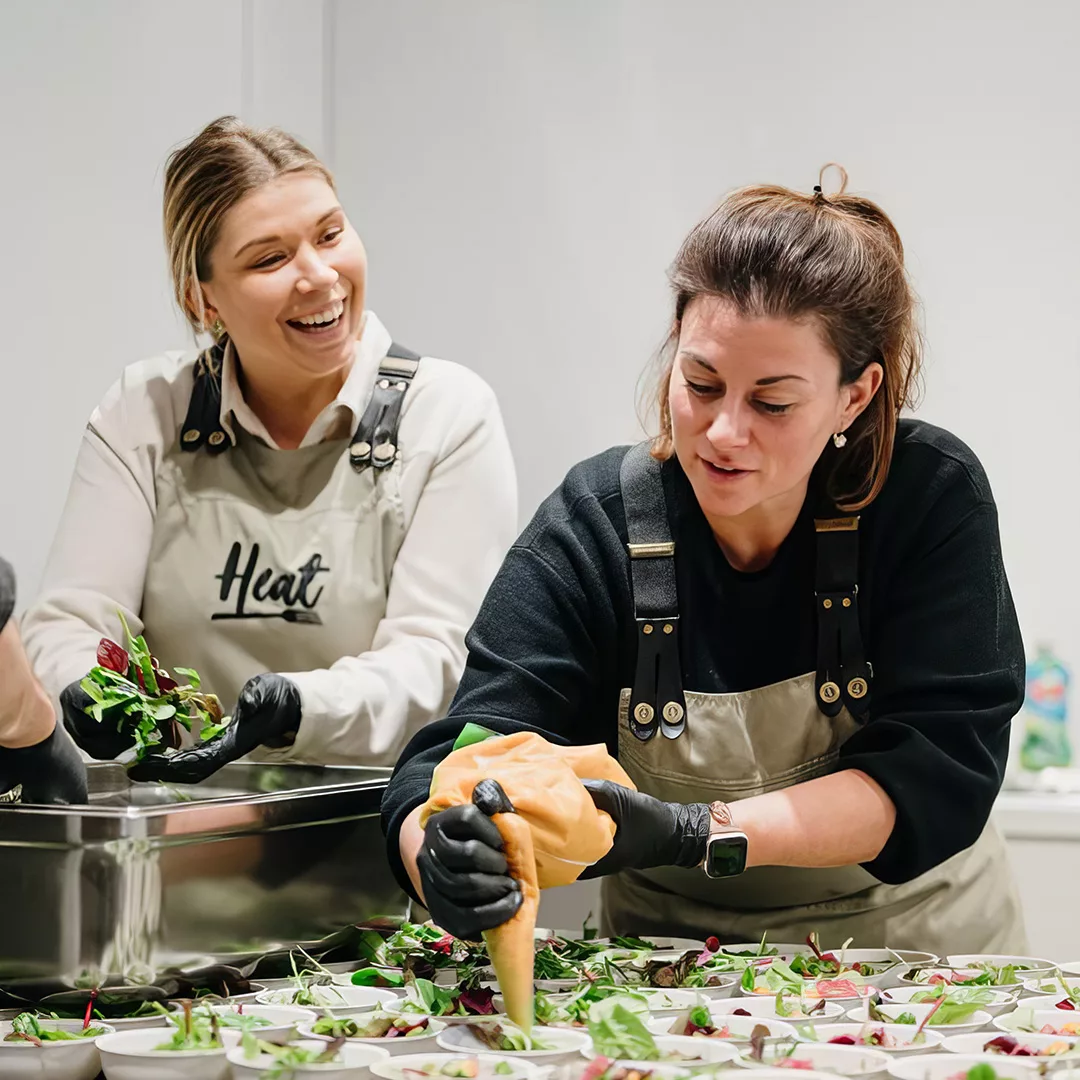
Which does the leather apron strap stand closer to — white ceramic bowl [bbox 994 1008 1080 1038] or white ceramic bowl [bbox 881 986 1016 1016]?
white ceramic bowl [bbox 881 986 1016 1016]

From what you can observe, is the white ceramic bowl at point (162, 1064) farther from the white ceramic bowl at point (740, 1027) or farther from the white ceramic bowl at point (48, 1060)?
the white ceramic bowl at point (740, 1027)

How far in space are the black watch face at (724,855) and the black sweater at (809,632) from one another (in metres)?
0.21

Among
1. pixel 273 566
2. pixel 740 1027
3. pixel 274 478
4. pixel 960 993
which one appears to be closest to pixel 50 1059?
pixel 740 1027

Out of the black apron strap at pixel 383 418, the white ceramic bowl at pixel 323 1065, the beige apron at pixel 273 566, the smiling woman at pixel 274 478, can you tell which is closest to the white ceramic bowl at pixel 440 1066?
the white ceramic bowl at pixel 323 1065

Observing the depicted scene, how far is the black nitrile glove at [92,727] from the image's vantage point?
66.3 inches

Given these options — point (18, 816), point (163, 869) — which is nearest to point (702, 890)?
point (163, 869)

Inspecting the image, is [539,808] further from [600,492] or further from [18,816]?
[600,492]

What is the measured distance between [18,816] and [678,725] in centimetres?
77

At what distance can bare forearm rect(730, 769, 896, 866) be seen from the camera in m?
1.56

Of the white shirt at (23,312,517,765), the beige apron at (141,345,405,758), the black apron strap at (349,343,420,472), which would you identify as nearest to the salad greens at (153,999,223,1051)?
the white shirt at (23,312,517,765)

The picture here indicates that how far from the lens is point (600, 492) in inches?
70.1

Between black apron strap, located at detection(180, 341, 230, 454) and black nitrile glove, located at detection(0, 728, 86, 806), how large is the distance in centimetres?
88

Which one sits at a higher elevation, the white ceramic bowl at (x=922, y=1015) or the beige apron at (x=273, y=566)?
the beige apron at (x=273, y=566)

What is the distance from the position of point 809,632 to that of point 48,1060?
99 cm
